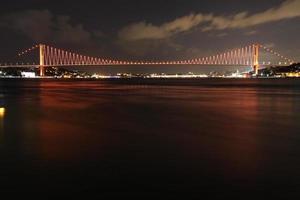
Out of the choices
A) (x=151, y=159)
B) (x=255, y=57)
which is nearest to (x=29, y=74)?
(x=255, y=57)

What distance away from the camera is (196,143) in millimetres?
9633

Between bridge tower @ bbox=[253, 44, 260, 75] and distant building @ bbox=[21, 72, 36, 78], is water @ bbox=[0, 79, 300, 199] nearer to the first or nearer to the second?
bridge tower @ bbox=[253, 44, 260, 75]

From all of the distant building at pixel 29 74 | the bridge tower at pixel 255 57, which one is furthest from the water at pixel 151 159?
the distant building at pixel 29 74

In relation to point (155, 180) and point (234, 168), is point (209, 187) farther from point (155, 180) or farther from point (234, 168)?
point (234, 168)

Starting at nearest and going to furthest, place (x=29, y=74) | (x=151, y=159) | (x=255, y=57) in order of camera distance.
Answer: (x=151, y=159) < (x=255, y=57) < (x=29, y=74)

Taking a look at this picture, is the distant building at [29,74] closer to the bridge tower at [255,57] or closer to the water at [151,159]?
the bridge tower at [255,57]

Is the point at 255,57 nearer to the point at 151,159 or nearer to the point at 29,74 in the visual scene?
the point at 29,74

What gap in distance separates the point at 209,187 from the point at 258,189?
0.71 metres

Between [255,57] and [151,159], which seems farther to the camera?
[255,57]

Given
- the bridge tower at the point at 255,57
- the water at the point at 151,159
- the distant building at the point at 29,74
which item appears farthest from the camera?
the distant building at the point at 29,74

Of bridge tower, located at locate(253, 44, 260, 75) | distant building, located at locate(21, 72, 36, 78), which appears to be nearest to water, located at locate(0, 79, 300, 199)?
bridge tower, located at locate(253, 44, 260, 75)

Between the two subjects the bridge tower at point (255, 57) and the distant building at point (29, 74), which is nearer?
the bridge tower at point (255, 57)

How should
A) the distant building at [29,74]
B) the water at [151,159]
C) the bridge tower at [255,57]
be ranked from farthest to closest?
the distant building at [29,74] < the bridge tower at [255,57] < the water at [151,159]

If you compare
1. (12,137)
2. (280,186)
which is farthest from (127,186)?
(12,137)
